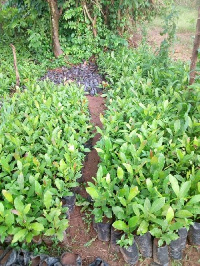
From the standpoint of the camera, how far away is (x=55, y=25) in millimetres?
6227

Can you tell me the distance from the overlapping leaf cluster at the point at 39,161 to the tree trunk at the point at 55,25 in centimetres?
258

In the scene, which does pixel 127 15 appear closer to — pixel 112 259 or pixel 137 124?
pixel 137 124

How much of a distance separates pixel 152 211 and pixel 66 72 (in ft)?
15.3

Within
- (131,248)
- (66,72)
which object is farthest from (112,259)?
(66,72)

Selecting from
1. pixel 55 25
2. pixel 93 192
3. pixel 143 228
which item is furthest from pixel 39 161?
pixel 55 25

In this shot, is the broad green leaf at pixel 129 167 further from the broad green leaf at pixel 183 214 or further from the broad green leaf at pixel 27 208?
the broad green leaf at pixel 27 208

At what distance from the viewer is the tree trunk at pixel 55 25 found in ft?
19.6

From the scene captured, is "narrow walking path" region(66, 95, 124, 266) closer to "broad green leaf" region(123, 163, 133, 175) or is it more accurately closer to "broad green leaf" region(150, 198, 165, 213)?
"broad green leaf" region(150, 198, 165, 213)

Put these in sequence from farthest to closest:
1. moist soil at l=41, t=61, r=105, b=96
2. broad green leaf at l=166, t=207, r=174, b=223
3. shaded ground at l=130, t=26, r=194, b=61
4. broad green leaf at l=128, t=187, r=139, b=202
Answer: shaded ground at l=130, t=26, r=194, b=61 < moist soil at l=41, t=61, r=105, b=96 < broad green leaf at l=128, t=187, r=139, b=202 < broad green leaf at l=166, t=207, r=174, b=223

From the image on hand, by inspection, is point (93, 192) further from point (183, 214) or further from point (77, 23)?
point (77, 23)

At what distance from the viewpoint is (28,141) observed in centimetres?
312

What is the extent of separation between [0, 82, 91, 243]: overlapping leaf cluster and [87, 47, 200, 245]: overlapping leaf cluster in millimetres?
356

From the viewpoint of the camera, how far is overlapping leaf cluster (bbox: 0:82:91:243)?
7.48ft

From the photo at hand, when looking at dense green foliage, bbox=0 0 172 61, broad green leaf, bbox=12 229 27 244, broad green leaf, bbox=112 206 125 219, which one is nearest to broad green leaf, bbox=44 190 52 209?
broad green leaf, bbox=12 229 27 244
